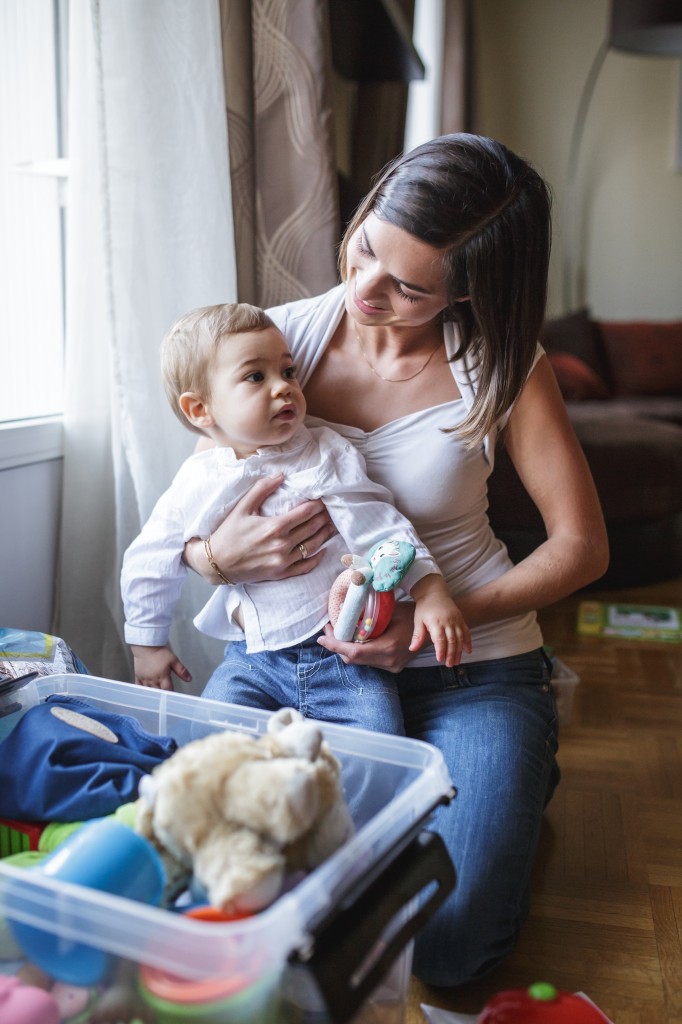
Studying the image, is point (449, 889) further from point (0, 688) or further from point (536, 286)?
point (536, 286)

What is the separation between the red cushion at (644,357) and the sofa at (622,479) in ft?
0.16

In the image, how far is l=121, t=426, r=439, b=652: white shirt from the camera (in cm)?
120

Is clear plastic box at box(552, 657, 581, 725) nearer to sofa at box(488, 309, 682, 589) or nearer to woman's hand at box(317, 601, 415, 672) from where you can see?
sofa at box(488, 309, 682, 589)

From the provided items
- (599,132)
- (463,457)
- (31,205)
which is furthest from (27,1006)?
(599,132)

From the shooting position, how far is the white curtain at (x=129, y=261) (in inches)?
55.4

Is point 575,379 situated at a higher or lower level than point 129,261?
lower

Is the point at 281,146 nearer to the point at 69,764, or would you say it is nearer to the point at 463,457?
the point at 463,457

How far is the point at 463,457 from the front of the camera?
1.26 m

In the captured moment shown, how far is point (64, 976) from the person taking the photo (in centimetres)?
72

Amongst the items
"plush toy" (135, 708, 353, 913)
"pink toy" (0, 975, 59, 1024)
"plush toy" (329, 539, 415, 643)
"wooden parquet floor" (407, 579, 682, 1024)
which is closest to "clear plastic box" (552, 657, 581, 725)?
"wooden parquet floor" (407, 579, 682, 1024)

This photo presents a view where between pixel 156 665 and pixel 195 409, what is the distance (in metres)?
0.35

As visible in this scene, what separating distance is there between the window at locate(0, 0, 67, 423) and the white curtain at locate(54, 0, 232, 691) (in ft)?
0.35

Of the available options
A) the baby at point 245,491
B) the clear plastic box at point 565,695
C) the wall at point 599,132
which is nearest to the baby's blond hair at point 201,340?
the baby at point 245,491

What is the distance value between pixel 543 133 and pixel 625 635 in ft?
11.4
